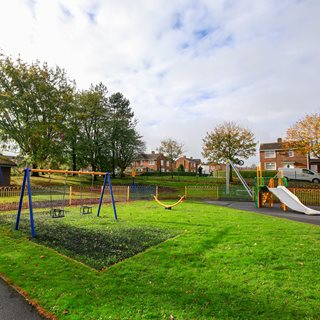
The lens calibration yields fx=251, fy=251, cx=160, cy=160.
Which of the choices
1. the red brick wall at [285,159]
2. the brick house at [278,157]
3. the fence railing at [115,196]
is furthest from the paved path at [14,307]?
the red brick wall at [285,159]

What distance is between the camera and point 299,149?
112ft

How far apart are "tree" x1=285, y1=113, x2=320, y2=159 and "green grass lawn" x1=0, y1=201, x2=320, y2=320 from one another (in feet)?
91.5

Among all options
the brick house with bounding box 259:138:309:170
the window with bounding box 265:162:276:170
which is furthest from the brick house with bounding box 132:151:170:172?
the window with bounding box 265:162:276:170

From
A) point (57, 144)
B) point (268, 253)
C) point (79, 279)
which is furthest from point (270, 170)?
point (79, 279)

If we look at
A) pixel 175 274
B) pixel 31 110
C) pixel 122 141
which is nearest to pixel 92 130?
pixel 122 141

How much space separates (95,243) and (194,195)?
1843 centimetres

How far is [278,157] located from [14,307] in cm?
5308

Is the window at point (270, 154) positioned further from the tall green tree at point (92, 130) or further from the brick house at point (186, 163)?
the brick house at point (186, 163)

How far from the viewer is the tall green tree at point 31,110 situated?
30.6 meters

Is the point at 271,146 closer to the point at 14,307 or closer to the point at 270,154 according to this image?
the point at 270,154

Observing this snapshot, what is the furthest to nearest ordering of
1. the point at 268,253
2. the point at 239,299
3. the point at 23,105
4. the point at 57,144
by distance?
the point at 57,144 < the point at 23,105 < the point at 268,253 < the point at 239,299

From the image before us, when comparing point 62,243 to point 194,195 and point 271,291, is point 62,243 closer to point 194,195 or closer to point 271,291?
point 271,291

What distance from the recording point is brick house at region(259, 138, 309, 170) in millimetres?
47375

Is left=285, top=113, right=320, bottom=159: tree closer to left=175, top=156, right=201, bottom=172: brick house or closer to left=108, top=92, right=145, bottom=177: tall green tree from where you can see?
left=108, top=92, right=145, bottom=177: tall green tree
